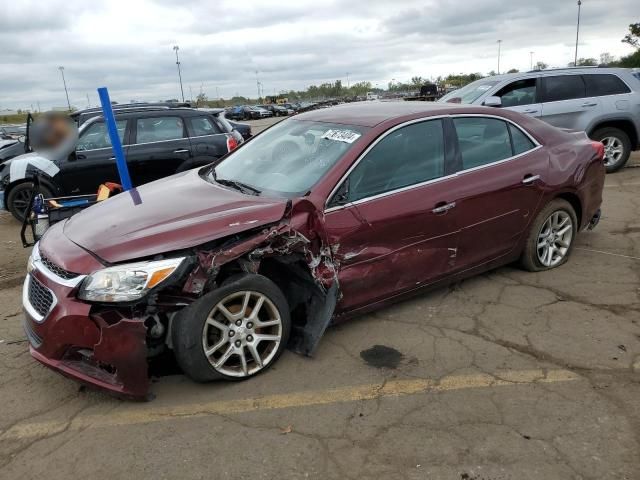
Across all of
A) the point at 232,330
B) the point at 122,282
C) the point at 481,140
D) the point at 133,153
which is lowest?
the point at 232,330

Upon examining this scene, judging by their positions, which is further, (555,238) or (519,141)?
(555,238)

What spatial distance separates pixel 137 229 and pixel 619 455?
2.81 metres

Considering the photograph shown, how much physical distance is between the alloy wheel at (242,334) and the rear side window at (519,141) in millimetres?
2561

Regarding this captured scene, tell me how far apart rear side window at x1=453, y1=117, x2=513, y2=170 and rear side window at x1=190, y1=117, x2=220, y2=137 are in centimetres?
509

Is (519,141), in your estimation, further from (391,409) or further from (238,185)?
Answer: (391,409)

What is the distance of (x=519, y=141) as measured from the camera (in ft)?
14.7

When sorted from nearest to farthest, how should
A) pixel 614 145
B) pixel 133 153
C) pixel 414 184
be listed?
pixel 414 184, pixel 133 153, pixel 614 145

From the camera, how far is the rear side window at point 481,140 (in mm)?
4137

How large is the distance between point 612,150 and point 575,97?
121 cm

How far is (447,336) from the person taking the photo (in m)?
3.76

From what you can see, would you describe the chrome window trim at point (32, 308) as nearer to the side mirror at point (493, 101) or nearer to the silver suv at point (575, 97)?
the side mirror at point (493, 101)

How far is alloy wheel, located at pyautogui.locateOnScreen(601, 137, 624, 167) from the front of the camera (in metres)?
9.12

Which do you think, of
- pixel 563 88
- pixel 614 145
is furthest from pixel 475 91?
pixel 614 145

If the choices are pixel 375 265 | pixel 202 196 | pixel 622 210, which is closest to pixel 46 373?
pixel 202 196
